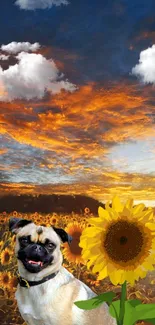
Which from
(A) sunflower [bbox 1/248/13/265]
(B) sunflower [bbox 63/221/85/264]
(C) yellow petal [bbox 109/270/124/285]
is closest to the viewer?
(C) yellow petal [bbox 109/270/124/285]

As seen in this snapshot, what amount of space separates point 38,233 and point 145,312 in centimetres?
58

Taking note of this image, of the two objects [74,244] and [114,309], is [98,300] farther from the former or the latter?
[74,244]

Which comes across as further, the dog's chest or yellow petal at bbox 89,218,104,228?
the dog's chest

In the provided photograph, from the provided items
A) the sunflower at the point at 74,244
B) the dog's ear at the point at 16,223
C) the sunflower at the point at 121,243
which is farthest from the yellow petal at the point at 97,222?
the sunflower at the point at 74,244

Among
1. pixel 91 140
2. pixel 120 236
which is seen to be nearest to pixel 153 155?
pixel 91 140

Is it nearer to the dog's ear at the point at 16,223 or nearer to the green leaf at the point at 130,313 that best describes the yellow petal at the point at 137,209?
the green leaf at the point at 130,313

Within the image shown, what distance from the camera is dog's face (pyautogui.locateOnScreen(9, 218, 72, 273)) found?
39.6 inches

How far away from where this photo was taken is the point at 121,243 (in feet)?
1.54

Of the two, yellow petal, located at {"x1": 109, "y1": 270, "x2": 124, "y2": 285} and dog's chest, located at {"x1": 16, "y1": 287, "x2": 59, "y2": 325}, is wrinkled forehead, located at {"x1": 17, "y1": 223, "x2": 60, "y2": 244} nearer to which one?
dog's chest, located at {"x1": 16, "y1": 287, "x2": 59, "y2": 325}

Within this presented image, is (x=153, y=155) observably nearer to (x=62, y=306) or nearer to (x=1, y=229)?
(x=1, y=229)

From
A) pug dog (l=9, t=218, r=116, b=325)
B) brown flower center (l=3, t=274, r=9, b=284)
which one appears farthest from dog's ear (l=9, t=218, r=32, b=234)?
brown flower center (l=3, t=274, r=9, b=284)

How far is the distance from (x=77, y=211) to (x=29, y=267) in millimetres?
617

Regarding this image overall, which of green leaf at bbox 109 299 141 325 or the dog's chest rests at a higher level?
green leaf at bbox 109 299 141 325

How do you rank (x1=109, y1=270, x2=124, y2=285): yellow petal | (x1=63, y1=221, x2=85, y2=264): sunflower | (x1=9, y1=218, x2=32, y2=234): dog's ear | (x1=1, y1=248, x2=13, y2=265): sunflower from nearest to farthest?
(x1=109, y1=270, x2=124, y2=285): yellow petal < (x1=9, y1=218, x2=32, y2=234): dog's ear < (x1=63, y1=221, x2=85, y2=264): sunflower < (x1=1, y1=248, x2=13, y2=265): sunflower
